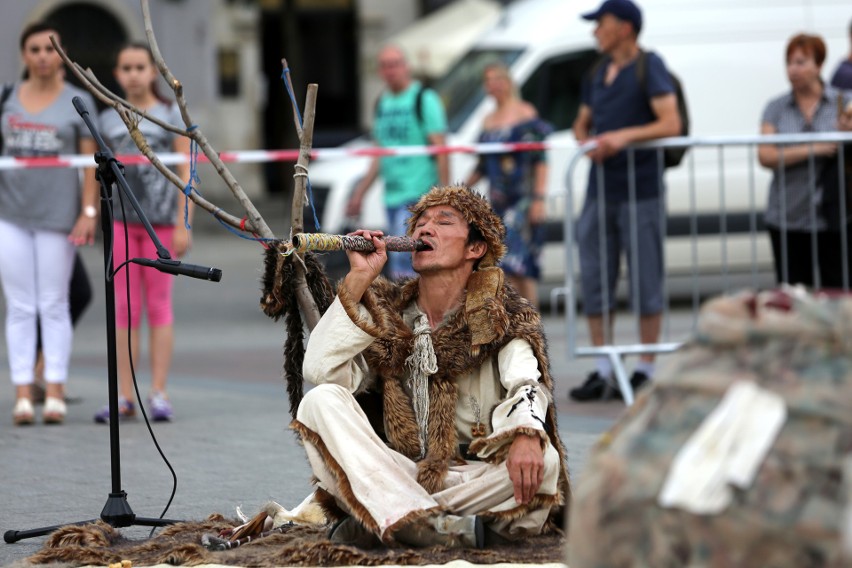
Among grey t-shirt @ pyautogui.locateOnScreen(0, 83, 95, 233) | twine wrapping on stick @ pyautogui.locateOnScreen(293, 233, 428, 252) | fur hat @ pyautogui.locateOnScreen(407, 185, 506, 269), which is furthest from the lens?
grey t-shirt @ pyautogui.locateOnScreen(0, 83, 95, 233)

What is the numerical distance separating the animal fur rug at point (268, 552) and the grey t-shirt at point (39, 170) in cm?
304

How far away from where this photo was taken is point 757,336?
317 cm

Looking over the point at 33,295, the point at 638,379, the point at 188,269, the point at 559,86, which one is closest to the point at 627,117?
the point at 638,379

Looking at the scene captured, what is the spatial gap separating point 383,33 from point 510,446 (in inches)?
917

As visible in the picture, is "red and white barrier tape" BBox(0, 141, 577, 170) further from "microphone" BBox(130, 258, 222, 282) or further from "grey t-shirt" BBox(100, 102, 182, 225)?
"microphone" BBox(130, 258, 222, 282)

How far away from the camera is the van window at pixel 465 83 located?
41.4ft

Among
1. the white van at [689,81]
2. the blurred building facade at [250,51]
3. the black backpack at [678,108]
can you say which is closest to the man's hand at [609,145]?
the black backpack at [678,108]

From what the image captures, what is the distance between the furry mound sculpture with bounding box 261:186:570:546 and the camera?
16.0ft

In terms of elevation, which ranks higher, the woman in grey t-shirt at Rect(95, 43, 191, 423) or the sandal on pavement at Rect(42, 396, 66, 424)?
the woman in grey t-shirt at Rect(95, 43, 191, 423)

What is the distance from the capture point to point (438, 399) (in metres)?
5.06

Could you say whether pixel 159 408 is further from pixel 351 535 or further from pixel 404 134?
pixel 404 134

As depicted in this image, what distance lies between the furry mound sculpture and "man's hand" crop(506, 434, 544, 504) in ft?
0.07

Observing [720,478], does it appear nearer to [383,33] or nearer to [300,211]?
[300,211]

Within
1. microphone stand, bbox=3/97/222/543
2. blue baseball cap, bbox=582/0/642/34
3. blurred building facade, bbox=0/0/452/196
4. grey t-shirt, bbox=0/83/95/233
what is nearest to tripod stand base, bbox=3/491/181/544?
microphone stand, bbox=3/97/222/543
